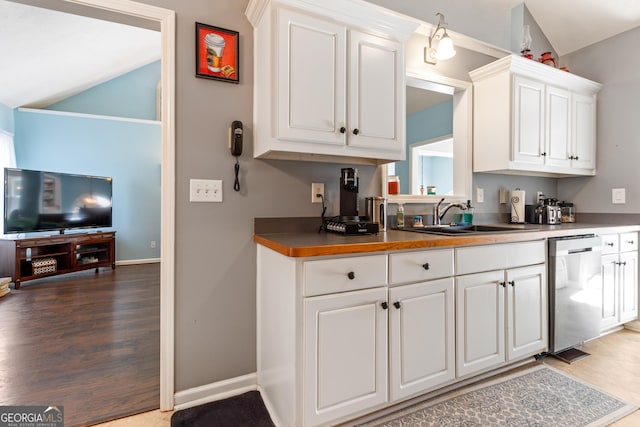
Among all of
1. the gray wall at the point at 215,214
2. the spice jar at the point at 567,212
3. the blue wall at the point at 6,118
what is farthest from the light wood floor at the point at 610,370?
the blue wall at the point at 6,118

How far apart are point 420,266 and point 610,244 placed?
1950 mm

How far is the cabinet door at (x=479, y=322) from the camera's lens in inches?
65.7

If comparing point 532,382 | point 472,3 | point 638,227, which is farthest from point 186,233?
point 638,227

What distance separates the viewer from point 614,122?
2.78m

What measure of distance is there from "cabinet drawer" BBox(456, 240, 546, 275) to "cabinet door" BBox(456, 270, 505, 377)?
5cm

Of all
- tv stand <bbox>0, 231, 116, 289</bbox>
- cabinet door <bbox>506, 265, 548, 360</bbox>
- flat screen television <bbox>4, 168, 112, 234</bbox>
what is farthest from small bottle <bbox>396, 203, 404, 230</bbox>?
flat screen television <bbox>4, 168, 112, 234</bbox>

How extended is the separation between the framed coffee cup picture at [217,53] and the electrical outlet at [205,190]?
574 mm

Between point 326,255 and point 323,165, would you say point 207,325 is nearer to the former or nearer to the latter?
point 326,255

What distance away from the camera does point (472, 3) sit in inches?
103

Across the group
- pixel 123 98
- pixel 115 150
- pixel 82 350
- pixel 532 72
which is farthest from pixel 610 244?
pixel 123 98

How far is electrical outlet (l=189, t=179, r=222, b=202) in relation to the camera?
1645mm

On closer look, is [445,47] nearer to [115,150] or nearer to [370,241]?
[370,241]

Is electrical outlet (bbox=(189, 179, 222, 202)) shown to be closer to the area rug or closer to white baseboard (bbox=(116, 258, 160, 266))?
the area rug

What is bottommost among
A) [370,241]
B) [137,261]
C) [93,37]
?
[137,261]
